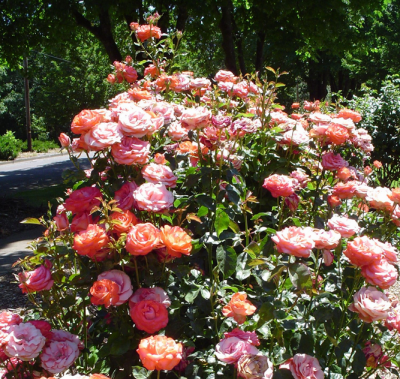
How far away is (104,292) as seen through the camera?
1323 mm

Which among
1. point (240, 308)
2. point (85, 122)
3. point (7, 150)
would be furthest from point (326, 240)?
point (7, 150)

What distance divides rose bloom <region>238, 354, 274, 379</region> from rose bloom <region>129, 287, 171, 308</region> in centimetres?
34

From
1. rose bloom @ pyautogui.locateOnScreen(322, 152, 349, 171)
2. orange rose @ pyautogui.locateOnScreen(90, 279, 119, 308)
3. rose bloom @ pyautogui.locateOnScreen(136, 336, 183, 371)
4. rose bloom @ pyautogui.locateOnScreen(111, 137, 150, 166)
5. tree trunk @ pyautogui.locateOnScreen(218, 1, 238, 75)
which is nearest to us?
rose bloom @ pyautogui.locateOnScreen(136, 336, 183, 371)

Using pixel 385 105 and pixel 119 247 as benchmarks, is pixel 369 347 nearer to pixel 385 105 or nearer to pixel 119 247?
pixel 119 247

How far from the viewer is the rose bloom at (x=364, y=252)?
1.33 m

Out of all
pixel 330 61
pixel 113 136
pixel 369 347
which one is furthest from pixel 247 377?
pixel 330 61

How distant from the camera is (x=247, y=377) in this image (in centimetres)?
121

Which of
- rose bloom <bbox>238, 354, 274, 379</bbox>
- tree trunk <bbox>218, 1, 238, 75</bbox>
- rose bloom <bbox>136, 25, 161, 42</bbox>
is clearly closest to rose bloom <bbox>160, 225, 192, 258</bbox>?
rose bloom <bbox>238, 354, 274, 379</bbox>

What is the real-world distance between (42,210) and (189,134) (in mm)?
6612

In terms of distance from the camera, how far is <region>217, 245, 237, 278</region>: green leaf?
1.65m

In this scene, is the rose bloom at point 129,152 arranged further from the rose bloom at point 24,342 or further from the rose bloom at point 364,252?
the rose bloom at point 364,252

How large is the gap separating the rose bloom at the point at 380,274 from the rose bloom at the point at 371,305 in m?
→ 0.04

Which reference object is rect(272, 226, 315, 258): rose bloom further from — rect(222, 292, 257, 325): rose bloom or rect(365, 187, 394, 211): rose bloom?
rect(365, 187, 394, 211): rose bloom

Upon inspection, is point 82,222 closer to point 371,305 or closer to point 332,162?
point 371,305
